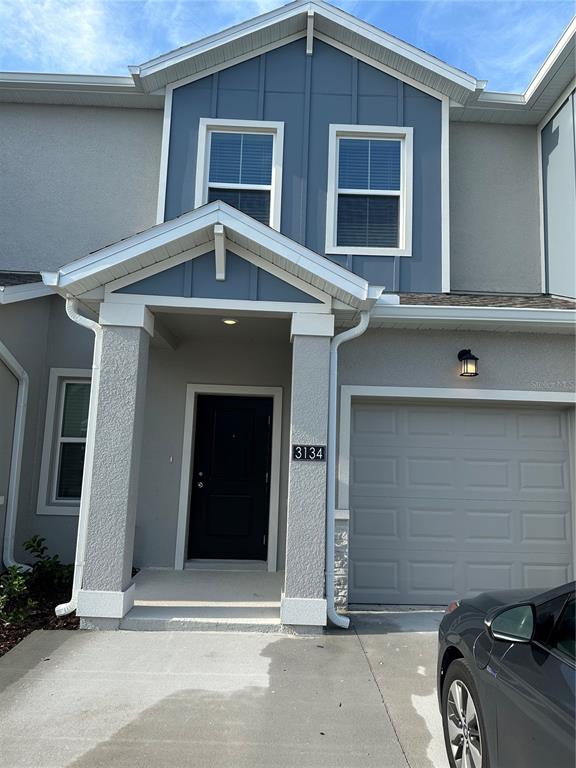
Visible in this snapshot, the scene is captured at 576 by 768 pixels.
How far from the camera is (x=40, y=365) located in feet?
23.6

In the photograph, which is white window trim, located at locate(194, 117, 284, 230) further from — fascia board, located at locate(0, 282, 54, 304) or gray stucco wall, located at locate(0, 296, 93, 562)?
gray stucco wall, located at locate(0, 296, 93, 562)

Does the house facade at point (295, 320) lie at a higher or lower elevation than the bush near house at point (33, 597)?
higher

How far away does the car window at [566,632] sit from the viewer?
2.23m

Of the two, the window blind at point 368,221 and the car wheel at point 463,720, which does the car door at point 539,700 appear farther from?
the window blind at point 368,221

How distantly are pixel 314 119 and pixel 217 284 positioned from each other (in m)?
3.56

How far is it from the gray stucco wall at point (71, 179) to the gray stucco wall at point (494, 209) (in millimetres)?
4326

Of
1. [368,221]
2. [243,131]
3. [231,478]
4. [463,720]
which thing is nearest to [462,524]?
[231,478]

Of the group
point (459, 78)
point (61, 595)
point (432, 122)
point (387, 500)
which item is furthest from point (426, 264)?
point (61, 595)

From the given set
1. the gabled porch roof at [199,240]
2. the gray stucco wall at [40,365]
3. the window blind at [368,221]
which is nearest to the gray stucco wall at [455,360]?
the gabled porch roof at [199,240]

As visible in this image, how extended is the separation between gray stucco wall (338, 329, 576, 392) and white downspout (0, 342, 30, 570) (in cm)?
387

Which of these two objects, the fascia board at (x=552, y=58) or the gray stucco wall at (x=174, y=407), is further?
the gray stucco wall at (x=174, y=407)

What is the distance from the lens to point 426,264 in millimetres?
7211

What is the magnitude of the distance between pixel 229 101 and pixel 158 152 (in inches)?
49.2

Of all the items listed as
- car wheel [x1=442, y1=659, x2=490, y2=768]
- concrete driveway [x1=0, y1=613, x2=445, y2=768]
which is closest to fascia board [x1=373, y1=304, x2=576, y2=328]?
concrete driveway [x1=0, y1=613, x2=445, y2=768]
